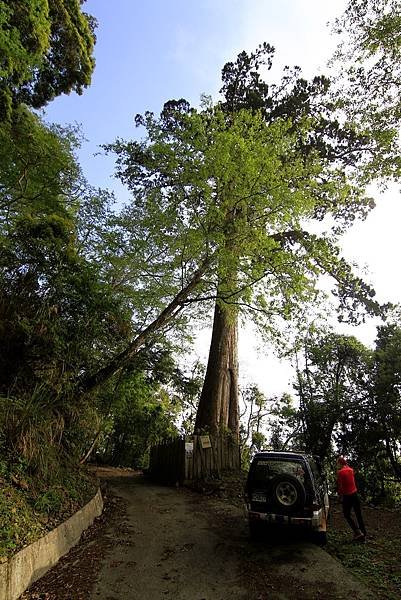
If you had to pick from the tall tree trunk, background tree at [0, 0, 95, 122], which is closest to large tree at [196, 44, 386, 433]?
the tall tree trunk

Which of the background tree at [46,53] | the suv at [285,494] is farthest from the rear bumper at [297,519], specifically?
the background tree at [46,53]

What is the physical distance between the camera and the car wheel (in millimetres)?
6129

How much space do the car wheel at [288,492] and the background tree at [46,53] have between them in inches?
308

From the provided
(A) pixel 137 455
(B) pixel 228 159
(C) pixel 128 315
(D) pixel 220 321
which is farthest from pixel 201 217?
(A) pixel 137 455

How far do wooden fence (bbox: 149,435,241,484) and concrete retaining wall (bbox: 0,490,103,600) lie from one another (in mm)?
5631

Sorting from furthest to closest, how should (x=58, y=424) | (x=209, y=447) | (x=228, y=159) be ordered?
(x=209, y=447)
(x=228, y=159)
(x=58, y=424)

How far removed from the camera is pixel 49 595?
4230mm

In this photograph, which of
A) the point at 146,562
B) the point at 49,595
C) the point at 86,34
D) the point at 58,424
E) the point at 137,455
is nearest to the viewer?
the point at 49,595

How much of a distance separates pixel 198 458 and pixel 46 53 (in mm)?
11547

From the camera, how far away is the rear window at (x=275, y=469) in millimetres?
6457

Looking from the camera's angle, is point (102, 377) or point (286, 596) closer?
point (286, 596)

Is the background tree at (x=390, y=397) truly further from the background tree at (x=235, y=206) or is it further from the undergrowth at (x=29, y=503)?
the undergrowth at (x=29, y=503)

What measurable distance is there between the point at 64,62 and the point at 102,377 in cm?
830

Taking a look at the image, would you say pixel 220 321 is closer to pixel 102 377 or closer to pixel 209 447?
pixel 209 447
